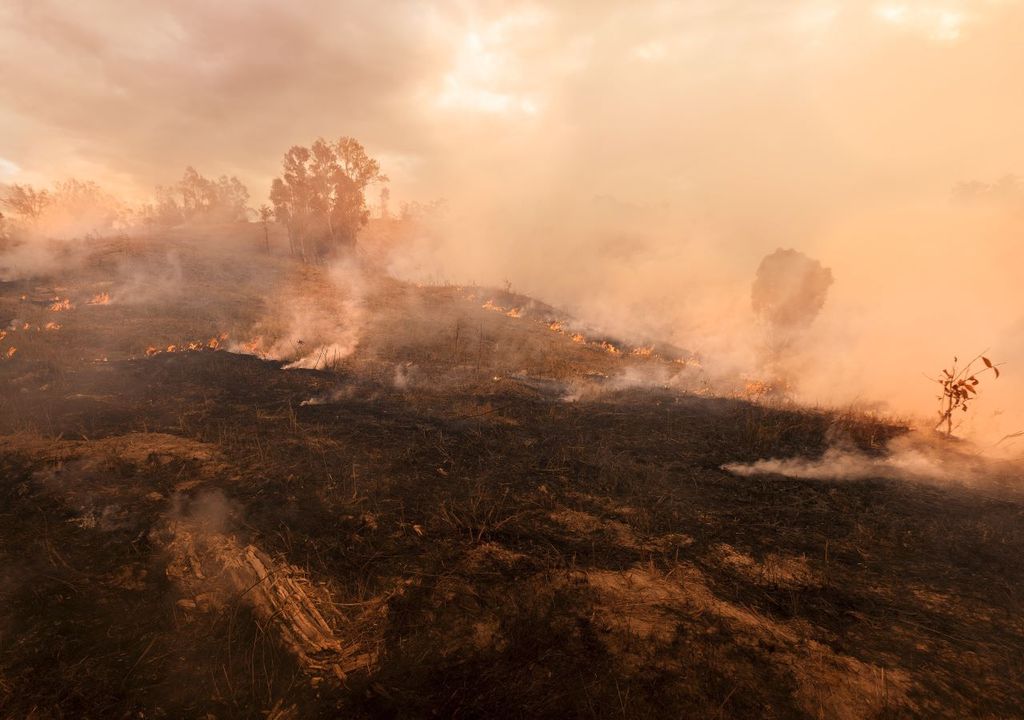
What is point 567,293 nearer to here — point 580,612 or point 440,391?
point 440,391

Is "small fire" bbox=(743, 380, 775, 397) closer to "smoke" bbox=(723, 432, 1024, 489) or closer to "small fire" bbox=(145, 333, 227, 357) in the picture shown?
"smoke" bbox=(723, 432, 1024, 489)

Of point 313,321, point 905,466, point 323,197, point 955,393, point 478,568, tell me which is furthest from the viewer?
point 323,197

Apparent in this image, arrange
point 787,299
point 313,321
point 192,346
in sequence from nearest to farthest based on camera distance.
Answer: point 192,346 < point 313,321 < point 787,299

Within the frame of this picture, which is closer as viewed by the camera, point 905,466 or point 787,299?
point 905,466

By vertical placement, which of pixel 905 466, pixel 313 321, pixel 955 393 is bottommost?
pixel 905 466

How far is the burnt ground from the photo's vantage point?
4.16m

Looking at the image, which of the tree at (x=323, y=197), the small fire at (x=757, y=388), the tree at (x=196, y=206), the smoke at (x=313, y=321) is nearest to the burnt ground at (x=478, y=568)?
the smoke at (x=313, y=321)

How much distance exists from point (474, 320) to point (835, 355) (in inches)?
744

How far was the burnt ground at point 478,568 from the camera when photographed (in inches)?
164

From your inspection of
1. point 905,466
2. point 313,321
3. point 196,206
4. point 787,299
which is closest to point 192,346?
point 313,321

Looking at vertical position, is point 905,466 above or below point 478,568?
above

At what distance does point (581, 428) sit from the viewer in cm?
1188

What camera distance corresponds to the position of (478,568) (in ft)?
19.3

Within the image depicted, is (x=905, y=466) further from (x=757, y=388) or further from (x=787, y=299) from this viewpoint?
(x=787, y=299)
